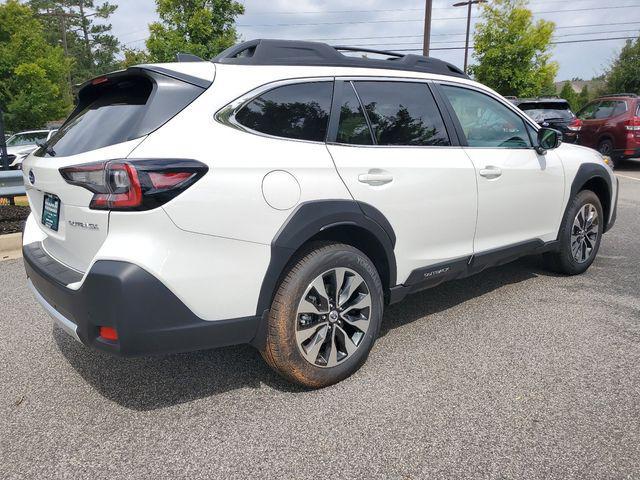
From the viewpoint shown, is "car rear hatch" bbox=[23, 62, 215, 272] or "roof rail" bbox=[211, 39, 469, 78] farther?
"roof rail" bbox=[211, 39, 469, 78]

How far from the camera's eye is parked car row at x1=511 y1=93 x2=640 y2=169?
12.5 m

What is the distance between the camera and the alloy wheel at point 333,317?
103 inches

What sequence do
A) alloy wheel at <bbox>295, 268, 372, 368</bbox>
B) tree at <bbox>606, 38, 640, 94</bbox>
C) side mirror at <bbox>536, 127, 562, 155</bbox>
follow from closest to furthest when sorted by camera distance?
alloy wheel at <bbox>295, 268, 372, 368</bbox> < side mirror at <bbox>536, 127, 562, 155</bbox> < tree at <bbox>606, 38, 640, 94</bbox>

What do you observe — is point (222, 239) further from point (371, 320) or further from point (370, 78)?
point (370, 78)

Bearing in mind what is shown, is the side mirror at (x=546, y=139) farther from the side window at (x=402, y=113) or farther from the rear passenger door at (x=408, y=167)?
the side window at (x=402, y=113)

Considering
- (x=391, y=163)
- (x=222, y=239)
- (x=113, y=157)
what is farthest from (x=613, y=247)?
(x=113, y=157)

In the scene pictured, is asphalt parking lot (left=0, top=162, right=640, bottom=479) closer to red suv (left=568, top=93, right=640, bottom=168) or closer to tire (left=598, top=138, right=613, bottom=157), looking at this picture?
red suv (left=568, top=93, right=640, bottom=168)

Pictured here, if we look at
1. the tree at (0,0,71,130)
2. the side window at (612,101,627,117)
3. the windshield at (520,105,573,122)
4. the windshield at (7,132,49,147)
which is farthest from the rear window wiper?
the tree at (0,0,71,130)

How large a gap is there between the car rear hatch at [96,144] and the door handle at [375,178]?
93 centimetres

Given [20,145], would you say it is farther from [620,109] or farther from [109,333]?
[620,109]

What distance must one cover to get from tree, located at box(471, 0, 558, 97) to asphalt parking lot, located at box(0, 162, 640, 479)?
2160 centimetres

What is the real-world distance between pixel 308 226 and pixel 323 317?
527 millimetres

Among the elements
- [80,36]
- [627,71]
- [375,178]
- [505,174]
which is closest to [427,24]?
[505,174]

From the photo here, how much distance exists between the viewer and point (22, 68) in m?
18.5
